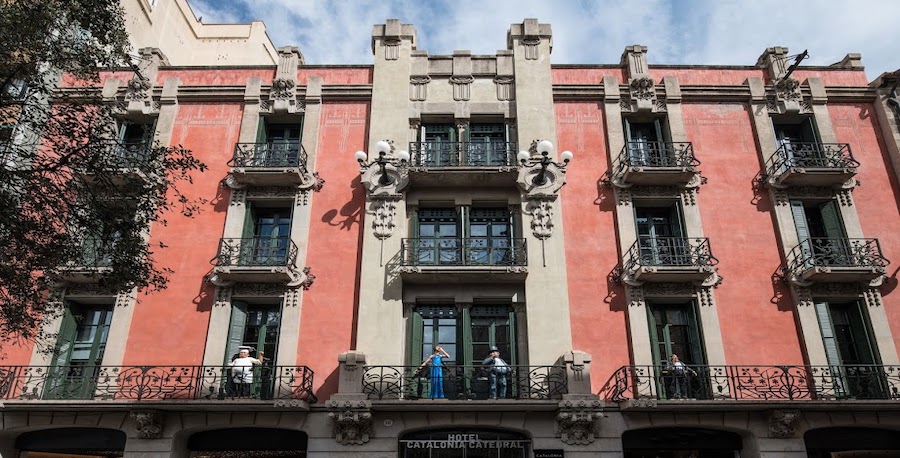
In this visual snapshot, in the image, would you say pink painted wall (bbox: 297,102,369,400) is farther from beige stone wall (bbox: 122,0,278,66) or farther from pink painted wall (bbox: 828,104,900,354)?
pink painted wall (bbox: 828,104,900,354)

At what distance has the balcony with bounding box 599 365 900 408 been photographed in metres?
15.4

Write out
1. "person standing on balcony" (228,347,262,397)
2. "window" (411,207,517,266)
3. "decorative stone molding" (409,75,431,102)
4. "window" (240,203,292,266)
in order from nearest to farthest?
"person standing on balcony" (228,347,262,397) < "window" (411,207,517,266) < "window" (240,203,292,266) < "decorative stone molding" (409,75,431,102)

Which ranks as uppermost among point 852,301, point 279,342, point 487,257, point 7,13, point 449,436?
point 7,13

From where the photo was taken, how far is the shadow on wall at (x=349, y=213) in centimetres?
1795

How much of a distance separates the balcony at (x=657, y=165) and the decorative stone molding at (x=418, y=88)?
598cm

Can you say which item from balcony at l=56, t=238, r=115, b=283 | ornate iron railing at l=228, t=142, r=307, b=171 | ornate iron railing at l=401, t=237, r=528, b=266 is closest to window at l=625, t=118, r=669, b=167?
ornate iron railing at l=401, t=237, r=528, b=266

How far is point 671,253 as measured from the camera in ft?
57.3

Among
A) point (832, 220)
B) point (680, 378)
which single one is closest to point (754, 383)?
point (680, 378)

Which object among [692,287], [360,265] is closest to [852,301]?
[692,287]

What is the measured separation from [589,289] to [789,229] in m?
5.68

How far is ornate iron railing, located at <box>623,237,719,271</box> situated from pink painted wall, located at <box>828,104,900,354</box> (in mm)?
4451

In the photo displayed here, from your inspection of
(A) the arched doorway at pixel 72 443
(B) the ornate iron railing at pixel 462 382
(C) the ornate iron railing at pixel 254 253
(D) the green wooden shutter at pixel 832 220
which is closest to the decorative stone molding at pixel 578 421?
(B) the ornate iron railing at pixel 462 382

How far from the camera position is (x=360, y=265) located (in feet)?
57.0

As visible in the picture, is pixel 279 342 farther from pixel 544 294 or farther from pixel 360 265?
pixel 544 294
